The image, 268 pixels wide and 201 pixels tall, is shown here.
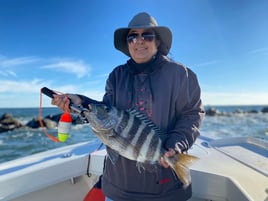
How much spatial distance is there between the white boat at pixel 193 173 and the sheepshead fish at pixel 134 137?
71 centimetres

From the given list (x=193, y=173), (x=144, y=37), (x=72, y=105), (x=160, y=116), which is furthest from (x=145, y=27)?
(x=193, y=173)

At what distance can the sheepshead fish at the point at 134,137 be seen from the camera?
63.6 inches

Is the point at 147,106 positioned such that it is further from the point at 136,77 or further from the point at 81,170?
the point at 81,170

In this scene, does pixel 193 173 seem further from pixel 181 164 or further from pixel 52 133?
pixel 52 133

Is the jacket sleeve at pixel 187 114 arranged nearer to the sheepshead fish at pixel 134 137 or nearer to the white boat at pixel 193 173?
the sheepshead fish at pixel 134 137

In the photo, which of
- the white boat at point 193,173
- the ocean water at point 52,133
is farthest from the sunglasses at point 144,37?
the ocean water at point 52,133

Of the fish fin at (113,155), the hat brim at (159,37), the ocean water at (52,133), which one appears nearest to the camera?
the fish fin at (113,155)

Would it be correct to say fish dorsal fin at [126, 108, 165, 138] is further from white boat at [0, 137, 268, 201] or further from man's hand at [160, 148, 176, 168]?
white boat at [0, 137, 268, 201]

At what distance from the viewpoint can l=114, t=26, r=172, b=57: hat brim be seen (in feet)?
6.65

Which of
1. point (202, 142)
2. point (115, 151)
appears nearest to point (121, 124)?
point (115, 151)

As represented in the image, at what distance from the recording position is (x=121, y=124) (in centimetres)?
166

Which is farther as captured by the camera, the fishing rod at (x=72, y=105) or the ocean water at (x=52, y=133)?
the ocean water at (x=52, y=133)

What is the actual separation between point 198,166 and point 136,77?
1229 millimetres

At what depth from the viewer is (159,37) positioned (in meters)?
2.07
